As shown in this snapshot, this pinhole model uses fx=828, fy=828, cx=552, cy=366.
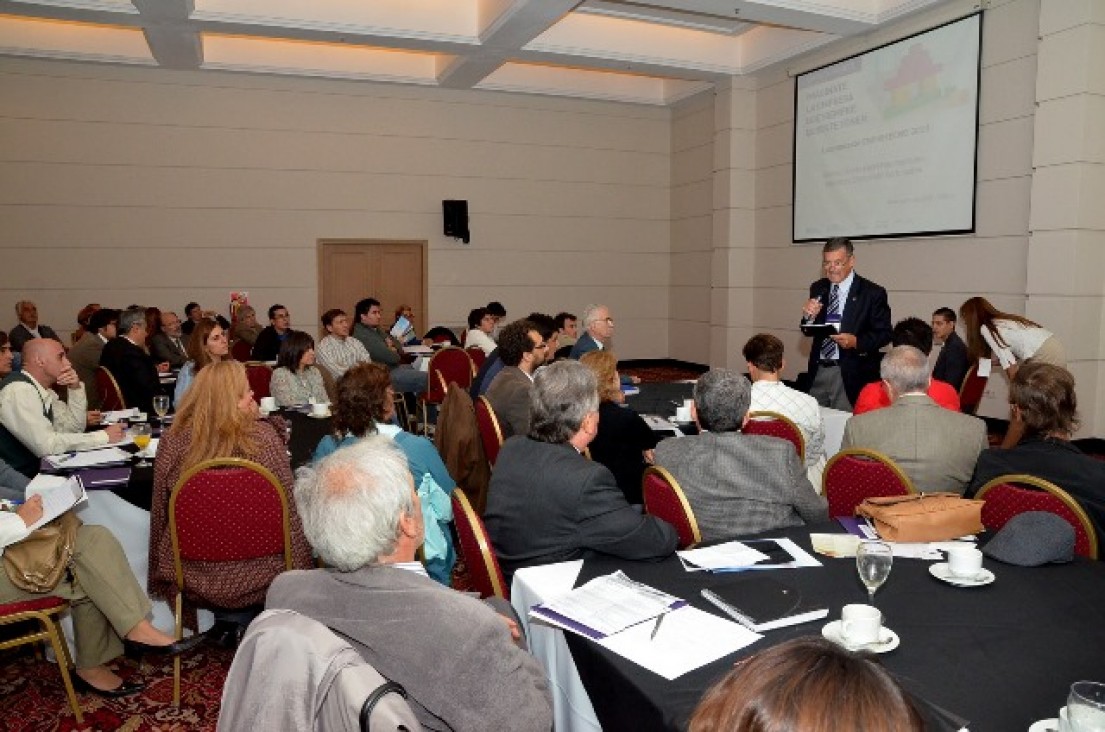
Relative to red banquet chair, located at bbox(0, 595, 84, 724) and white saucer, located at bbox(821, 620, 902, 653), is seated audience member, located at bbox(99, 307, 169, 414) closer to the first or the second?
red banquet chair, located at bbox(0, 595, 84, 724)

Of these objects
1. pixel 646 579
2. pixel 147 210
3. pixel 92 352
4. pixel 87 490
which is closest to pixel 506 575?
pixel 646 579

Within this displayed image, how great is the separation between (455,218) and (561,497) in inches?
405

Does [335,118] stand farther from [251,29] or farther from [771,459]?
[771,459]

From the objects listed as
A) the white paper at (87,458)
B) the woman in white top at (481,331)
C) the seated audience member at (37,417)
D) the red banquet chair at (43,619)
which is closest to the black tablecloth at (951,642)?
the red banquet chair at (43,619)

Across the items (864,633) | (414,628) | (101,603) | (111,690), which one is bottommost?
(111,690)

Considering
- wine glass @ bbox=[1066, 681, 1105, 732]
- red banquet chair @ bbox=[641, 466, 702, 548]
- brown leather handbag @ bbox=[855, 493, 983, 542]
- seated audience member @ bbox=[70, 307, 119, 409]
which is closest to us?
wine glass @ bbox=[1066, 681, 1105, 732]

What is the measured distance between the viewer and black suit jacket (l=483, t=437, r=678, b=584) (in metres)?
2.23

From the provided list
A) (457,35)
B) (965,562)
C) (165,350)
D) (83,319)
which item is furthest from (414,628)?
(83,319)

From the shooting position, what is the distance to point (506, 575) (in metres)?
2.62

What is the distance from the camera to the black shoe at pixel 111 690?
3145mm

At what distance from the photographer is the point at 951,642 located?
172 centimetres

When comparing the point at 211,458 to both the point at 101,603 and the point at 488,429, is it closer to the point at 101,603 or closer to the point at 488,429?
the point at 101,603

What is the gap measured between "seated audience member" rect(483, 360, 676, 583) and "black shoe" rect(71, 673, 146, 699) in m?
1.70

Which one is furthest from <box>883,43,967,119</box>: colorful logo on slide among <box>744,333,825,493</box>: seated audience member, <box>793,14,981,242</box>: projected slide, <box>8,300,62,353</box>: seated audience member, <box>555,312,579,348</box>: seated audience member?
<box>8,300,62,353</box>: seated audience member
